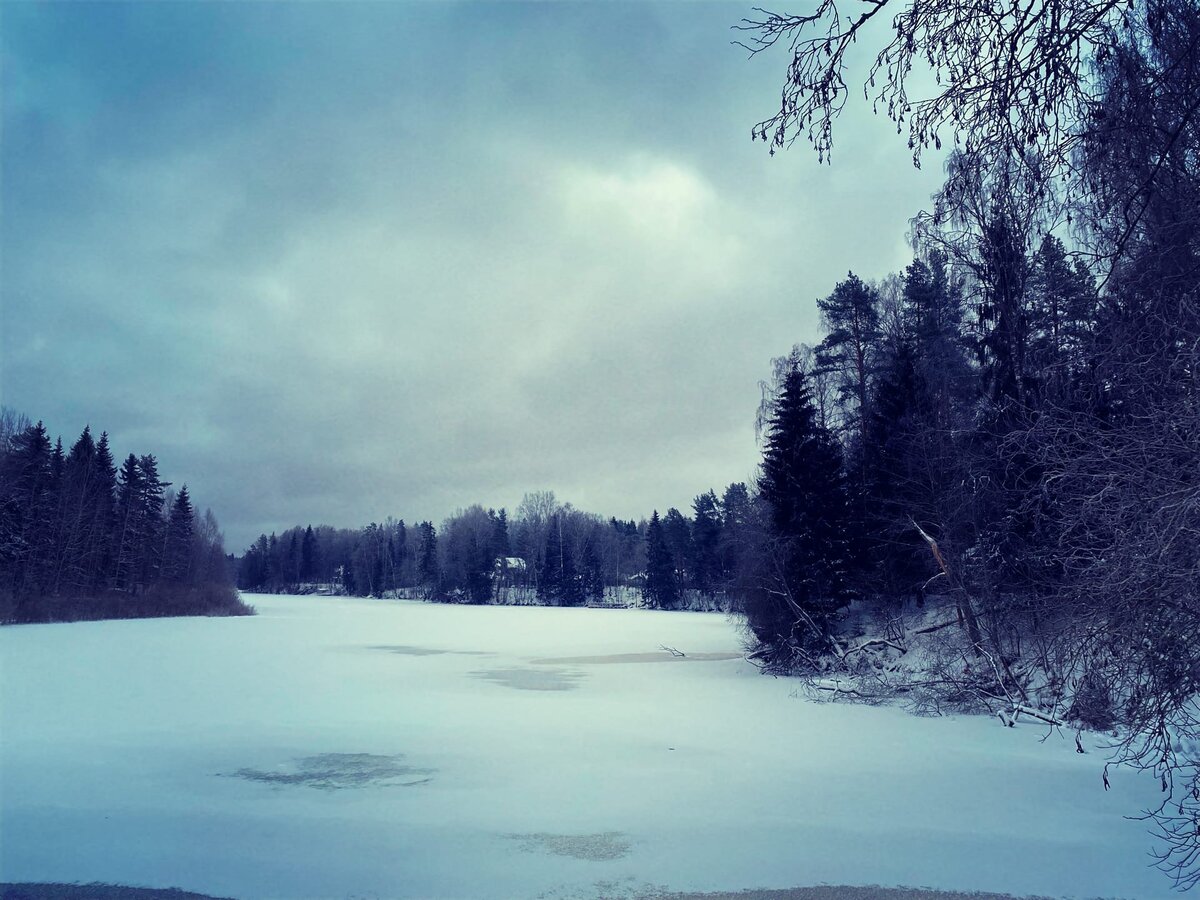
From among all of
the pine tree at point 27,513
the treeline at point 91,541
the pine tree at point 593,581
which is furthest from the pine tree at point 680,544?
the pine tree at point 27,513

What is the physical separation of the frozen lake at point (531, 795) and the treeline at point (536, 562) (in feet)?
125

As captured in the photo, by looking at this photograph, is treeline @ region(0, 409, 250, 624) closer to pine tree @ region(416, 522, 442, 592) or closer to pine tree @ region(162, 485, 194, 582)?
pine tree @ region(162, 485, 194, 582)

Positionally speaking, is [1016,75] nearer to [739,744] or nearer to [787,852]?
[787,852]

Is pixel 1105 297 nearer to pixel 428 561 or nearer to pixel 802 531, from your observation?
pixel 802 531

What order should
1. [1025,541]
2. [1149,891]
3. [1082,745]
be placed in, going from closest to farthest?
[1149,891]
[1082,745]
[1025,541]

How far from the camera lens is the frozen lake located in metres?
5.29

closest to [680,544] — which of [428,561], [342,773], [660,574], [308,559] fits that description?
[660,574]

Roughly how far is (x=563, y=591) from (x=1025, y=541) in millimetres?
62509

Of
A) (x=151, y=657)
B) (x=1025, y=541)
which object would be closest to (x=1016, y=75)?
(x=1025, y=541)

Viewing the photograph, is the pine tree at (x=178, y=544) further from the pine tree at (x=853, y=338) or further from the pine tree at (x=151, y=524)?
the pine tree at (x=853, y=338)

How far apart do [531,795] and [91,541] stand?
46.5 meters

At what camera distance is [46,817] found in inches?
248

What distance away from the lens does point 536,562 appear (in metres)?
82.9

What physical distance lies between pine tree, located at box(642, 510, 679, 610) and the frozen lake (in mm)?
50278
